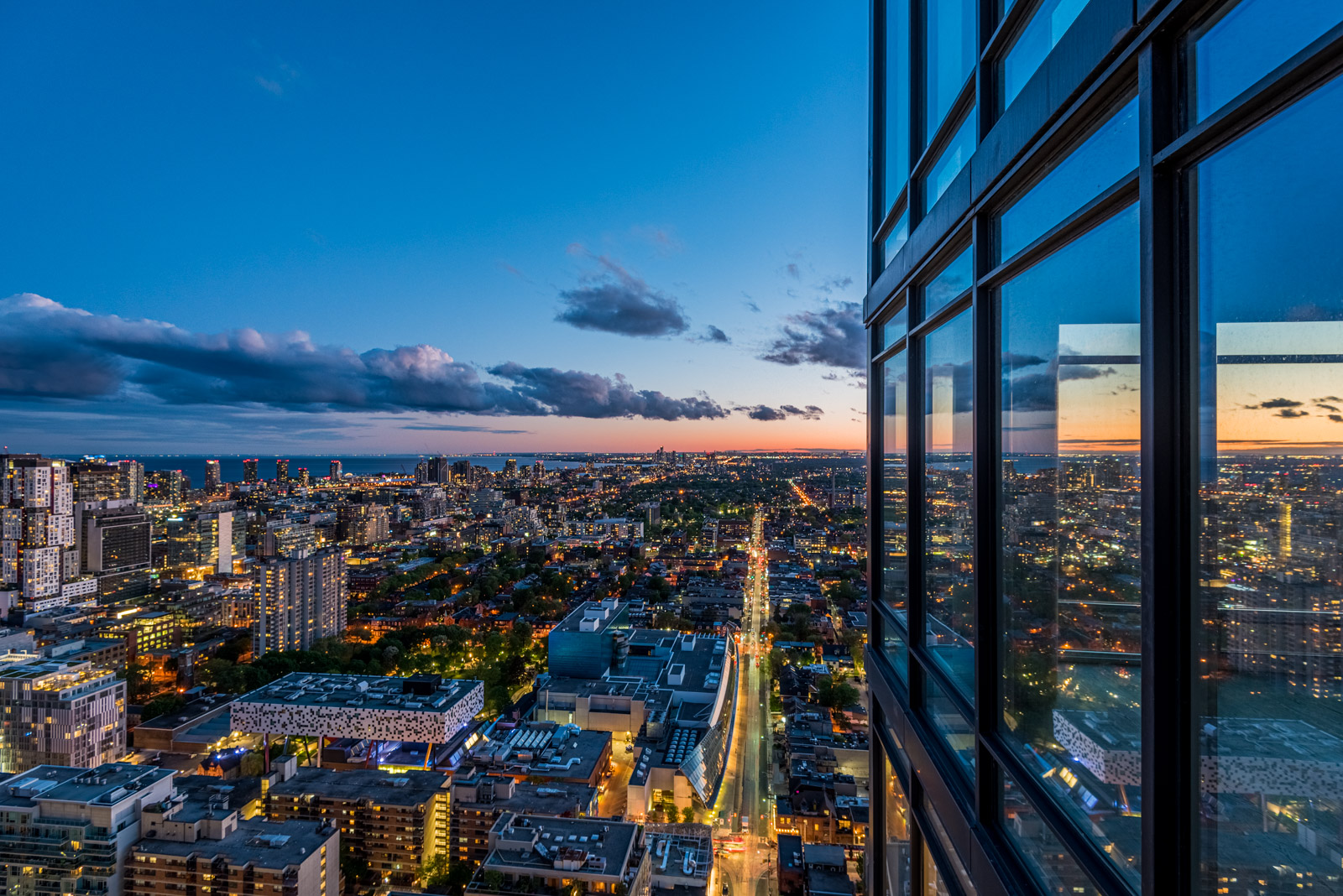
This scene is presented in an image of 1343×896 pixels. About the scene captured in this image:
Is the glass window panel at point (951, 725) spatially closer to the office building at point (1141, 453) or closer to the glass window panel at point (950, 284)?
the office building at point (1141, 453)

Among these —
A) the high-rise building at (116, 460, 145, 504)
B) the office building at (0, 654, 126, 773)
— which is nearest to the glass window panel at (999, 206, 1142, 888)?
the office building at (0, 654, 126, 773)

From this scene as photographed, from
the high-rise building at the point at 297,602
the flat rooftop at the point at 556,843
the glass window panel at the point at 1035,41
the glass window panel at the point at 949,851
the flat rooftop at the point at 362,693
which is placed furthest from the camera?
the high-rise building at the point at 297,602

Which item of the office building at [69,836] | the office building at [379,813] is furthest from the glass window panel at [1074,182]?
the office building at [69,836]

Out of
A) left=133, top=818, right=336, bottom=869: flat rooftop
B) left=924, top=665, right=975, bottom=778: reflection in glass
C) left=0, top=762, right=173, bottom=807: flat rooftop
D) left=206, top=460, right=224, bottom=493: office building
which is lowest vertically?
left=133, top=818, right=336, bottom=869: flat rooftop

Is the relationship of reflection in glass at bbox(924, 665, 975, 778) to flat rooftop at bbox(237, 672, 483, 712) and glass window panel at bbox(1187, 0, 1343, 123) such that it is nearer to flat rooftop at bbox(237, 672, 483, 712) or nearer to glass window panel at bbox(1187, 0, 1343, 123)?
glass window panel at bbox(1187, 0, 1343, 123)

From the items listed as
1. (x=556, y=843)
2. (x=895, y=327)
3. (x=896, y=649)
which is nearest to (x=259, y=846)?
(x=556, y=843)

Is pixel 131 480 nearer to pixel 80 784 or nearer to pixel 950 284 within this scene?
pixel 80 784
